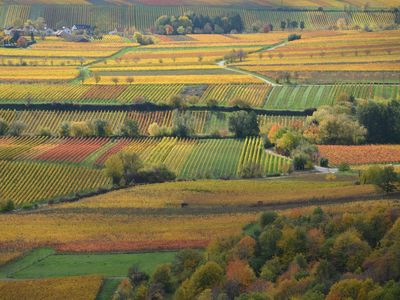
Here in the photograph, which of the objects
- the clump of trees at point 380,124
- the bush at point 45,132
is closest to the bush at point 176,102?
the bush at point 45,132

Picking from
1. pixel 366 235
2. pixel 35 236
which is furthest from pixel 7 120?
pixel 366 235

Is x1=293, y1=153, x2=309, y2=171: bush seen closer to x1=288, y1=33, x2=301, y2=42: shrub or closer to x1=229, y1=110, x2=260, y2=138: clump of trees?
x1=229, y1=110, x2=260, y2=138: clump of trees

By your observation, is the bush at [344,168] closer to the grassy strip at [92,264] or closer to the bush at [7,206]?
the bush at [7,206]

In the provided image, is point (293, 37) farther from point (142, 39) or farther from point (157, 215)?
point (157, 215)

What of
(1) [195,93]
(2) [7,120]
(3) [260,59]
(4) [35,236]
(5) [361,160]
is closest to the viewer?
(4) [35,236]

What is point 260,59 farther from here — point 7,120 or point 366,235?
point 366,235

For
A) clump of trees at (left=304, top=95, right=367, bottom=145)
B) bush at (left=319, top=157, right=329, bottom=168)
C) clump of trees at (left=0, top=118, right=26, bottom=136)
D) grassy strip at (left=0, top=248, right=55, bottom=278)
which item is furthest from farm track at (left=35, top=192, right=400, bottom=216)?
clump of trees at (left=0, top=118, right=26, bottom=136)
